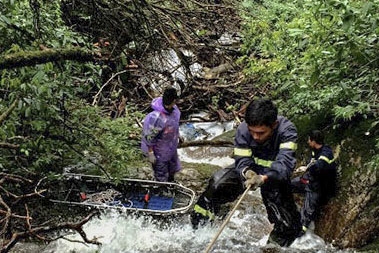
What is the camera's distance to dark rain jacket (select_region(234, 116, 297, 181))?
14.8 ft

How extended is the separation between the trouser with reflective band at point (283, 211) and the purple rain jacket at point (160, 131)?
5.34 ft

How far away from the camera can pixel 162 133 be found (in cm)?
616

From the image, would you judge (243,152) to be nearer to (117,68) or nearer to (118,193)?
(117,68)

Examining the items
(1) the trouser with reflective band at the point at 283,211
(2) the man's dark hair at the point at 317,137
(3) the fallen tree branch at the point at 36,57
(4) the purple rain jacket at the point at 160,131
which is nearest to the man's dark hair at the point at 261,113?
(1) the trouser with reflective band at the point at 283,211

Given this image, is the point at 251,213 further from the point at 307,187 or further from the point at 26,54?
the point at 26,54

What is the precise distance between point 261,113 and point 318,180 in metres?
1.46

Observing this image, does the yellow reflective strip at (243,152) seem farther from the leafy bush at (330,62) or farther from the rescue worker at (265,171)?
the leafy bush at (330,62)

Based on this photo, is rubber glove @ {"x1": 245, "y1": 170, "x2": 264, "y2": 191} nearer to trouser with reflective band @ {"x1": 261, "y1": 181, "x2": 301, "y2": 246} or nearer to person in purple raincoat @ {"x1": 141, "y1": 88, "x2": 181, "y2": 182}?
trouser with reflective band @ {"x1": 261, "y1": 181, "x2": 301, "y2": 246}

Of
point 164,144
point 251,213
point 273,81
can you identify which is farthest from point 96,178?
point 273,81

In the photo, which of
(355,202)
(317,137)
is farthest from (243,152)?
(355,202)

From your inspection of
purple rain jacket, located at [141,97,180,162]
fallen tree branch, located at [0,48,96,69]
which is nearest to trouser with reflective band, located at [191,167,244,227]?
purple rain jacket, located at [141,97,180,162]

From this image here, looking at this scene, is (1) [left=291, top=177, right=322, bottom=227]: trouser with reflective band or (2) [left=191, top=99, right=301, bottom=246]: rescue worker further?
(1) [left=291, top=177, right=322, bottom=227]: trouser with reflective band

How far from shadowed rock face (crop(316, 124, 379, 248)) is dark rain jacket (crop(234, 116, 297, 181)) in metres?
0.83

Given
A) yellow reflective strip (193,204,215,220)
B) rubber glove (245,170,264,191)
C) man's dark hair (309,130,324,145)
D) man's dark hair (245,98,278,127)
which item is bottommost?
yellow reflective strip (193,204,215,220)
